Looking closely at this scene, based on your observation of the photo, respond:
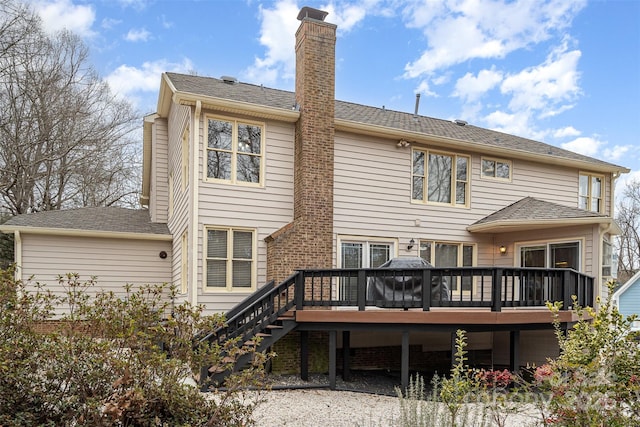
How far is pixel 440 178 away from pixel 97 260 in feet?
30.3

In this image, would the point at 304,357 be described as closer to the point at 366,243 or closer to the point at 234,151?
the point at 366,243

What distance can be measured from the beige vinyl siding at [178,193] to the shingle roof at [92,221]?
0.79m

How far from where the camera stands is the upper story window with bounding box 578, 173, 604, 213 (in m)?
13.2

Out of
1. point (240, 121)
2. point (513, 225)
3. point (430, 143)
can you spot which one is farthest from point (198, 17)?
point (513, 225)

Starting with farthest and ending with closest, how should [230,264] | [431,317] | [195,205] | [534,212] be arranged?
[534,212] < [230,264] < [195,205] < [431,317]

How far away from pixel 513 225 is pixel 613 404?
7631 millimetres

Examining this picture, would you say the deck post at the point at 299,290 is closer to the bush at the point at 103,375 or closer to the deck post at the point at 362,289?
the deck post at the point at 362,289

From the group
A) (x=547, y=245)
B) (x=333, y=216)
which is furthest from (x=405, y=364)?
(x=547, y=245)

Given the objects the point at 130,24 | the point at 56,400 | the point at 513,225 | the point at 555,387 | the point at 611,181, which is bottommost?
the point at 56,400

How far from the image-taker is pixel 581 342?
375 centimetres

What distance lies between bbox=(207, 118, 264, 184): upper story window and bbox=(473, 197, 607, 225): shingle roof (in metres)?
6.02

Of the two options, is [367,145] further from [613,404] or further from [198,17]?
[613,404]

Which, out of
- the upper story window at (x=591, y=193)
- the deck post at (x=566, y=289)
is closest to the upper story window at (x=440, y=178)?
the deck post at (x=566, y=289)

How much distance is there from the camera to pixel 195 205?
892cm
